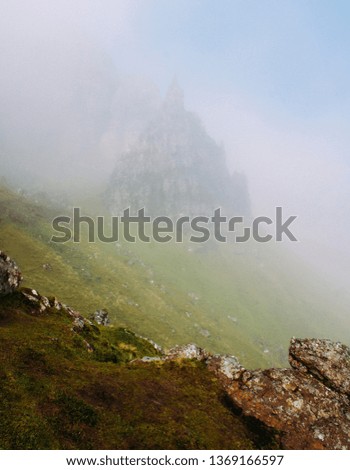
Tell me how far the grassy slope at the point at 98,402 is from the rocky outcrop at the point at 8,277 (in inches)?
→ 124

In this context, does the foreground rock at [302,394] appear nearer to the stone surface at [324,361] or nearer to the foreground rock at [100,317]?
the stone surface at [324,361]

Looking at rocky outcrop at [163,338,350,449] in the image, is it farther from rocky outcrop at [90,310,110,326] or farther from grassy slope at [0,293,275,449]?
rocky outcrop at [90,310,110,326]

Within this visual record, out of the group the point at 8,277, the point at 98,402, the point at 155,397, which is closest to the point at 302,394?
the point at 155,397

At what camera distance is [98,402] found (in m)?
13.9

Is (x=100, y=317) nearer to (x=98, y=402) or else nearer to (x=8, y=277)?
(x=8, y=277)

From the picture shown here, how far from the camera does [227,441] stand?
1315cm

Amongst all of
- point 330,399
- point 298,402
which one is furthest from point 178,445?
point 330,399

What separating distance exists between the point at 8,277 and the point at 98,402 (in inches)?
552

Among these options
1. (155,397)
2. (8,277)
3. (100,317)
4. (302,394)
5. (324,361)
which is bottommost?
(100,317)

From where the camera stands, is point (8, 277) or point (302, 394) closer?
point (302, 394)

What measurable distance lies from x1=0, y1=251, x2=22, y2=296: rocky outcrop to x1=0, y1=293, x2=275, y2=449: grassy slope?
3.16 m

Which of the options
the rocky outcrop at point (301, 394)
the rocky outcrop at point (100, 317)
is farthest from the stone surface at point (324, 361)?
the rocky outcrop at point (100, 317)
